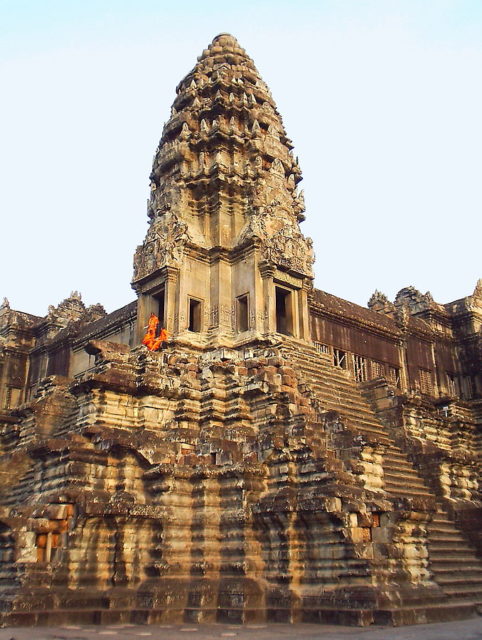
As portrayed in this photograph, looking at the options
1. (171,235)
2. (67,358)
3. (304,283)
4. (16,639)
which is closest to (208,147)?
(171,235)

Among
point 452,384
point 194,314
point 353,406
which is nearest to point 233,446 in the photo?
point 353,406

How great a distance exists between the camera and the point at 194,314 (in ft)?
79.3

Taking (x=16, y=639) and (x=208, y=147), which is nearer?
(x=16, y=639)

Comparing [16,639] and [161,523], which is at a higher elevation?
[161,523]

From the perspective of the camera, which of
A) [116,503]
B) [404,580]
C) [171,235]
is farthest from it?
[171,235]

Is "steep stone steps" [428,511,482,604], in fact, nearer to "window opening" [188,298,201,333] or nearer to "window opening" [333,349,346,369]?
"window opening" [333,349,346,369]

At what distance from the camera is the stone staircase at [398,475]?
16438 mm

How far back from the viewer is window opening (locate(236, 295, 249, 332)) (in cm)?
2356

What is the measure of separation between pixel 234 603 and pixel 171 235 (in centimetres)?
1340

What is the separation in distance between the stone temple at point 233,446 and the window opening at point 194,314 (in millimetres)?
54

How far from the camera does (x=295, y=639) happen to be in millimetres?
11562

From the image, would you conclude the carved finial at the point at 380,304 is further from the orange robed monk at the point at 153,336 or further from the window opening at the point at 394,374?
the orange robed monk at the point at 153,336

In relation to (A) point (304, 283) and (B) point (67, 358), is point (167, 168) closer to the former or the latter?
(A) point (304, 283)

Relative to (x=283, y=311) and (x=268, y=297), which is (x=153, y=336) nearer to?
(x=268, y=297)
